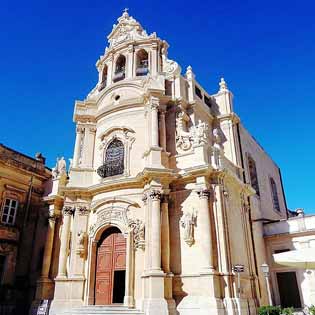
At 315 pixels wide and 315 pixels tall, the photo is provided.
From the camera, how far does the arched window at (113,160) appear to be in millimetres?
17734

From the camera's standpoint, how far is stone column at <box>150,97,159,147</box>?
16.7 metres

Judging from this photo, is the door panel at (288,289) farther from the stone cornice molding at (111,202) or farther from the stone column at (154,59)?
the stone column at (154,59)

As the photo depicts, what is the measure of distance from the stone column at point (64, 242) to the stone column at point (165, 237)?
5.49 meters

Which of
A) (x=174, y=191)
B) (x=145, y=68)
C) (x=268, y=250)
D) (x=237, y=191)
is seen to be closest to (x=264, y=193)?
(x=268, y=250)

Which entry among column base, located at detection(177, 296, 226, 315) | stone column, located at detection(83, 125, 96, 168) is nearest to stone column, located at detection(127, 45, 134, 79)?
stone column, located at detection(83, 125, 96, 168)

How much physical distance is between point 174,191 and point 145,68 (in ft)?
30.1

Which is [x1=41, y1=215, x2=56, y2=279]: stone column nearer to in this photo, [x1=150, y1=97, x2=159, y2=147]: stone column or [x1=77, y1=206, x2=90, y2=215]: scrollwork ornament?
[x1=77, y1=206, x2=90, y2=215]: scrollwork ornament

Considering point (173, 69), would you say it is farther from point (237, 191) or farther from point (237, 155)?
point (237, 191)

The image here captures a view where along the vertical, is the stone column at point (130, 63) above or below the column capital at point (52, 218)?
above

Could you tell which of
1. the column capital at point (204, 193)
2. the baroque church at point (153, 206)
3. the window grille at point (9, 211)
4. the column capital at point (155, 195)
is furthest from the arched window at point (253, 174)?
the window grille at point (9, 211)

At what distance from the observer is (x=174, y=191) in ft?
52.1

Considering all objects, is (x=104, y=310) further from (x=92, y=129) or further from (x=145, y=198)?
(x=92, y=129)

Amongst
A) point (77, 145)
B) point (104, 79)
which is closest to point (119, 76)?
point (104, 79)

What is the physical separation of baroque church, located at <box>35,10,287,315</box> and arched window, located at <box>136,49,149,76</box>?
0.43 feet
